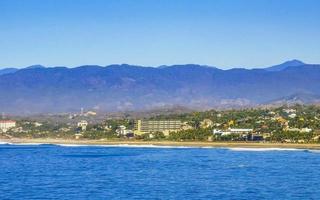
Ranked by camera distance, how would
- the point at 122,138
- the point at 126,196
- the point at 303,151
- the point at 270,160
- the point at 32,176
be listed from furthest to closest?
the point at 122,138 < the point at 303,151 < the point at 270,160 < the point at 32,176 < the point at 126,196

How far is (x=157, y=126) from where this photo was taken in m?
102

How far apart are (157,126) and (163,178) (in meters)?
58.7

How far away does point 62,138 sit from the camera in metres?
110

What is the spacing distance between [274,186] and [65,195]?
9.48m

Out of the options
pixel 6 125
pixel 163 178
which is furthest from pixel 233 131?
pixel 6 125

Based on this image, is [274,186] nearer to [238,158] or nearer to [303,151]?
[238,158]

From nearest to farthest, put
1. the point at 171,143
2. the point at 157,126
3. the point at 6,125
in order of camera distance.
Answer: the point at 171,143, the point at 157,126, the point at 6,125

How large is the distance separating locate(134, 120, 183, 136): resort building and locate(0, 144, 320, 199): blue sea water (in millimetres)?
39233

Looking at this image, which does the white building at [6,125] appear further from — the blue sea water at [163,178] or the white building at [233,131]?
the blue sea water at [163,178]

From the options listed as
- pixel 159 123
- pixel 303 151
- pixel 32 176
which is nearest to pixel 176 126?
pixel 159 123

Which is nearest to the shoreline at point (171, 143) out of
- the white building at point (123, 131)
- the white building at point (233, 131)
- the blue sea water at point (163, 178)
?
the white building at point (233, 131)

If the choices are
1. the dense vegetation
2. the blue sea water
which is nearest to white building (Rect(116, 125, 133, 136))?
the dense vegetation

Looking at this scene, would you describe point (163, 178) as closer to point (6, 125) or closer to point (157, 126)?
point (157, 126)

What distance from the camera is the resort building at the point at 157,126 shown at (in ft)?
329
